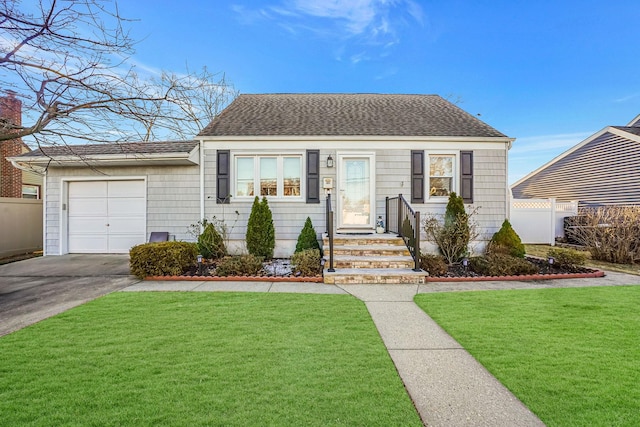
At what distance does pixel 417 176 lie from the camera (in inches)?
329

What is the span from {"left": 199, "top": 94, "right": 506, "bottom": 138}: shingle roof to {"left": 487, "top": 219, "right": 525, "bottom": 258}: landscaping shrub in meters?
2.74

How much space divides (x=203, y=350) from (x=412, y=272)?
445cm

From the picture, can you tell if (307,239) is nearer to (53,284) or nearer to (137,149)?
(53,284)

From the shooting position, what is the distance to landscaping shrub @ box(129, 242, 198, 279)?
6.12 metres

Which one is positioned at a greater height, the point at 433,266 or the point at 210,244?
the point at 210,244

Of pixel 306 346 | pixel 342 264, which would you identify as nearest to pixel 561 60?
pixel 342 264

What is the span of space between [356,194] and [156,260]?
5333mm

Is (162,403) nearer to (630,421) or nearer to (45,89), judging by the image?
(630,421)

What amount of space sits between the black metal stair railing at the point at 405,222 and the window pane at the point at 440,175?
1.30 meters

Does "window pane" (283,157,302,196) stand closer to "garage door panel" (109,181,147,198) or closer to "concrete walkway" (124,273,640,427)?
"concrete walkway" (124,273,640,427)

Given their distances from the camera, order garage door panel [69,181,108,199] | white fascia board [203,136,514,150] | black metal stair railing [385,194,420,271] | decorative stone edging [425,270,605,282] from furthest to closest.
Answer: garage door panel [69,181,108,199] < white fascia board [203,136,514,150] < black metal stair railing [385,194,420,271] < decorative stone edging [425,270,605,282]

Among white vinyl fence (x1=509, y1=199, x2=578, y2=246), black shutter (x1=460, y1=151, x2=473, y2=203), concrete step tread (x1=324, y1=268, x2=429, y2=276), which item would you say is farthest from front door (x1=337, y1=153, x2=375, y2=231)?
white vinyl fence (x1=509, y1=199, x2=578, y2=246)

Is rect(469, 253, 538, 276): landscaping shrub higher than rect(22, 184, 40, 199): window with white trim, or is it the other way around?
rect(22, 184, 40, 199): window with white trim

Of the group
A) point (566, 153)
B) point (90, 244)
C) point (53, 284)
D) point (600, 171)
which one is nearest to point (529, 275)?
point (53, 284)
